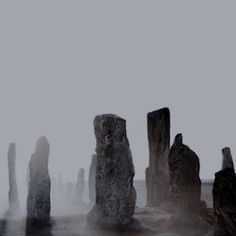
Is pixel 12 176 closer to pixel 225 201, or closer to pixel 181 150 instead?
pixel 181 150

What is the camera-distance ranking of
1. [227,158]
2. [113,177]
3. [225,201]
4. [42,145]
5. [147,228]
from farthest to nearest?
[227,158], [42,145], [113,177], [147,228], [225,201]

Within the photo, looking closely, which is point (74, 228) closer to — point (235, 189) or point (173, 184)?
point (173, 184)

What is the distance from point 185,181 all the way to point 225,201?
5.62 metres

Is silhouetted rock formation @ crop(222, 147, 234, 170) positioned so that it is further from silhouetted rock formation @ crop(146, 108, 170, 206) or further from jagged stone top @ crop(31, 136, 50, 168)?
jagged stone top @ crop(31, 136, 50, 168)

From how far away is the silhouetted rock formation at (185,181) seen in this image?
16922 millimetres

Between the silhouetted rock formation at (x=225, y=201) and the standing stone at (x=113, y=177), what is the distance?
5230mm

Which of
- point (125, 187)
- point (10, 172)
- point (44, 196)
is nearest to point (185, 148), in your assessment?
point (125, 187)

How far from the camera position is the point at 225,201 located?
11.4 m

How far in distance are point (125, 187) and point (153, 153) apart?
679 centimetres

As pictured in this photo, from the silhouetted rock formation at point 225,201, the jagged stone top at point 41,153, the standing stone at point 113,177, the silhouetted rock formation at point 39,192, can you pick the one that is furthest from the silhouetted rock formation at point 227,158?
the silhouetted rock formation at point 225,201

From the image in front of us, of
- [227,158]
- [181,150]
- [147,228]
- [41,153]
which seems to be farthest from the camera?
[227,158]

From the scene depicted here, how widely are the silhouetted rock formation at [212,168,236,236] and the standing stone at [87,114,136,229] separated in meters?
5.23

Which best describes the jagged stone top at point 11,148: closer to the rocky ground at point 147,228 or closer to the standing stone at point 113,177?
the rocky ground at point 147,228

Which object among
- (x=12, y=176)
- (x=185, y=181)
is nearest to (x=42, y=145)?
(x=185, y=181)
